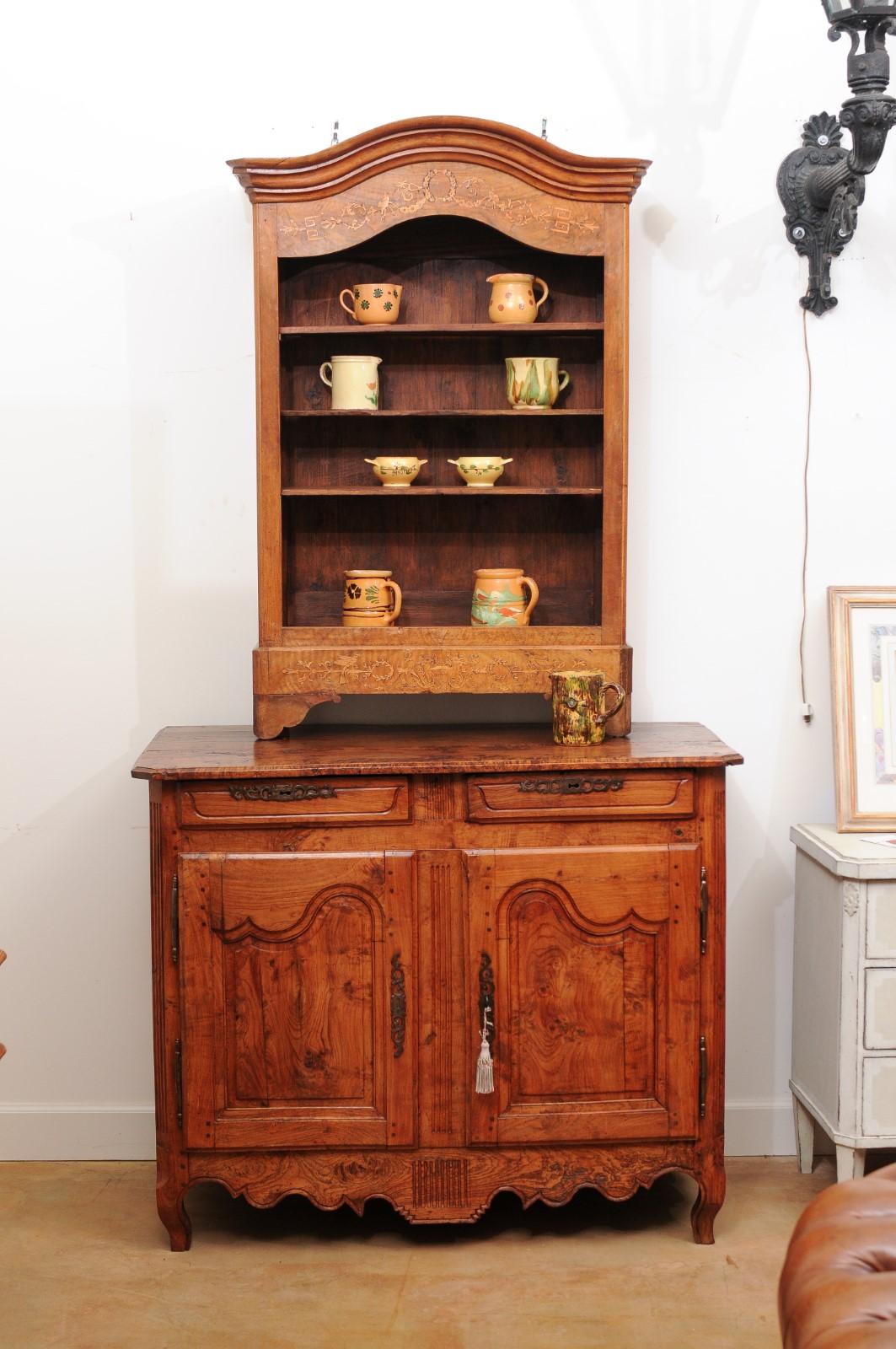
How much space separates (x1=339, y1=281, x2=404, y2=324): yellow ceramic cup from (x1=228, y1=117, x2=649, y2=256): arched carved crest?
0.40 feet

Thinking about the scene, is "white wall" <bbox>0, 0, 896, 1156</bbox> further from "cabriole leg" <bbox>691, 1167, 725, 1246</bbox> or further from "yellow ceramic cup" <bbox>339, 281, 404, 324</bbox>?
"cabriole leg" <bbox>691, 1167, 725, 1246</bbox>

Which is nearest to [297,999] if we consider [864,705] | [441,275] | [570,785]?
[570,785]

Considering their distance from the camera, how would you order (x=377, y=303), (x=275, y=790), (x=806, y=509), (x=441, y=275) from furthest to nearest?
(x=806, y=509), (x=441, y=275), (x=377, y=303), (x=275, y=790)

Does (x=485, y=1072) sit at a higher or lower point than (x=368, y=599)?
lower

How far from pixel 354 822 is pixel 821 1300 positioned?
1.31 meters

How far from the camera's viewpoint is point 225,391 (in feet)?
9.75

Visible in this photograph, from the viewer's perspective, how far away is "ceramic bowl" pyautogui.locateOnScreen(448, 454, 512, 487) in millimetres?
2799

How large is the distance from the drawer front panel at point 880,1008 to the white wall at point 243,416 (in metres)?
0.43

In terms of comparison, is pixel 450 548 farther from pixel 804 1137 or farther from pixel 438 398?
pixel 804 1137

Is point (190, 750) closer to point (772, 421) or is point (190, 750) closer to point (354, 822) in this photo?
point (354, 822)

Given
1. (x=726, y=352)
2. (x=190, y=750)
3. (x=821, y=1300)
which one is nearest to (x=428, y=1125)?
(x=190, y=750)

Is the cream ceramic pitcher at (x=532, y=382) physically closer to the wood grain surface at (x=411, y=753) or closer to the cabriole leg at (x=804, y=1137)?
the wood grain surface at (x=411, y=753)

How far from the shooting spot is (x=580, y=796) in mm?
2590

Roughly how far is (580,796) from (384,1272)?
0.98 metres
